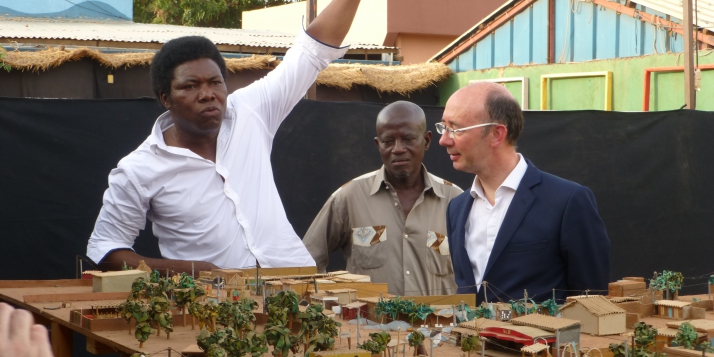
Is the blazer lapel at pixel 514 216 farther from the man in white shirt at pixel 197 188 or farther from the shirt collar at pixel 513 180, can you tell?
the man in white shirt at pixel 197 188

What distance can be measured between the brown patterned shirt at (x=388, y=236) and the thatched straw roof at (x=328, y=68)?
15.6 ft

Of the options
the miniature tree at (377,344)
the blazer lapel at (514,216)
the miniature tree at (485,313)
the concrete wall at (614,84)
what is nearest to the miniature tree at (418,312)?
the miniature tree at (485,313)

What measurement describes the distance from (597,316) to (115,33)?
35.2 feet

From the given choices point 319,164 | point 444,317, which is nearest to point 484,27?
point 319,164

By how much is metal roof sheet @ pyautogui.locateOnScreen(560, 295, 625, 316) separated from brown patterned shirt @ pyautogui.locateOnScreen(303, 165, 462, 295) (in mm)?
2009

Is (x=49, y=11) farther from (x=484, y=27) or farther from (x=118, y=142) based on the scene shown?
(x=118, y=142)

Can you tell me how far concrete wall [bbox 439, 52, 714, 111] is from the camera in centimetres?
960

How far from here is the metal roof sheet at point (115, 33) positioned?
37.1 ft

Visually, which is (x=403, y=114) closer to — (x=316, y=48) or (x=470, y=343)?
(x=316, y=48)

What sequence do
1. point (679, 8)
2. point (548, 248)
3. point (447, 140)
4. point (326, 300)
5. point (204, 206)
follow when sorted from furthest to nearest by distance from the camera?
1. point (679, 8)
2. point (204, 206)
3. point (447, 140)
4. point (548, 248)
5. point (326, 300)

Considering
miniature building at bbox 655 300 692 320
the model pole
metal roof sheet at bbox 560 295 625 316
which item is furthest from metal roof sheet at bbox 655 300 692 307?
the model pole

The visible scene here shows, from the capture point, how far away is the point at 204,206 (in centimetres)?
403

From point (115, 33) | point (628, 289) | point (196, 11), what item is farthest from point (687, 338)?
point (196, 11)

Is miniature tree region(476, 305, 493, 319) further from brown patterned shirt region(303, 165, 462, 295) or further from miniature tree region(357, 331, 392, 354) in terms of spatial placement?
brown patterned shirt region(303, 165, 462, 295)
